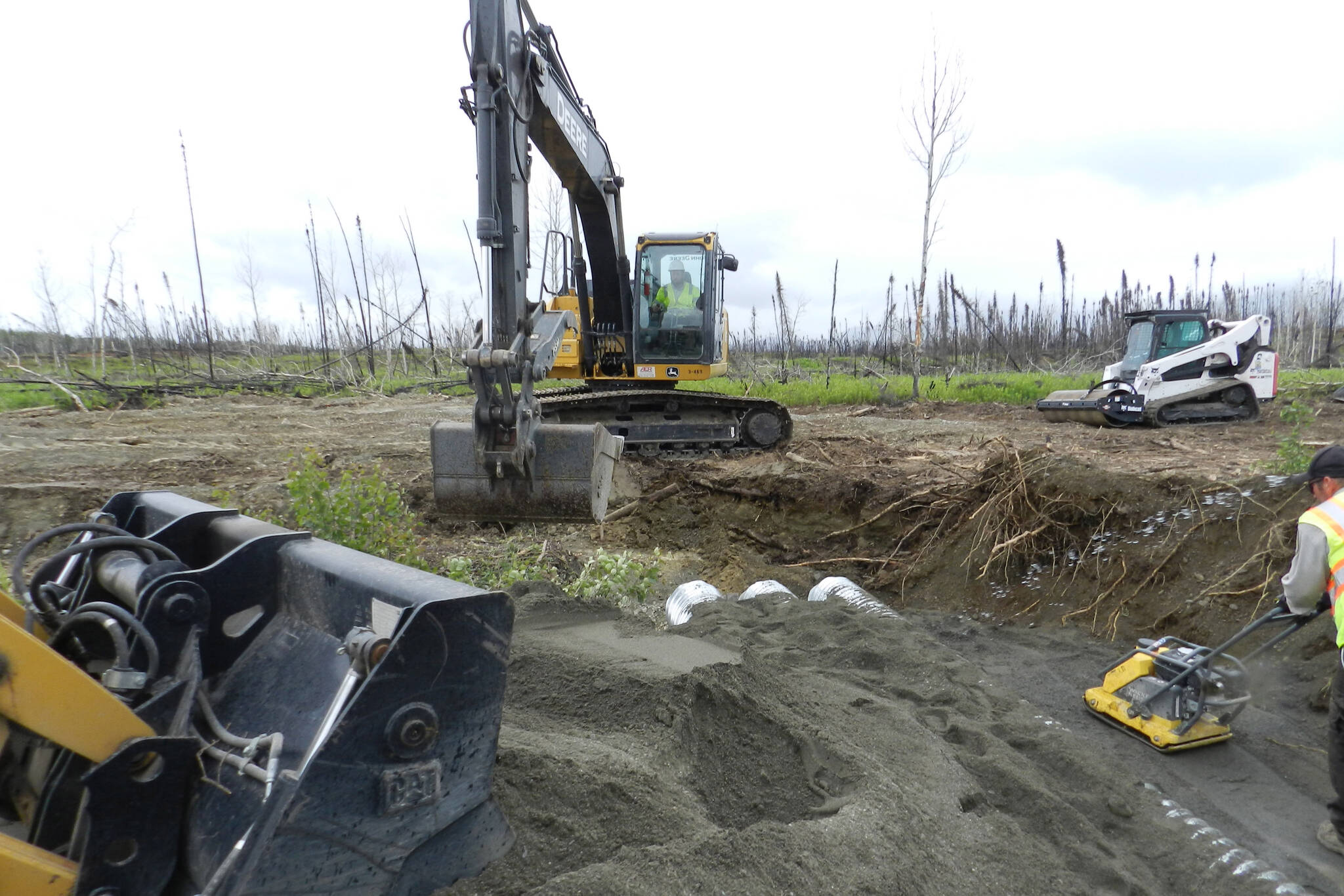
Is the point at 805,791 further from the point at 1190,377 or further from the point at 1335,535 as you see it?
the point at 1190,377

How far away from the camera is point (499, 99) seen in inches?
187

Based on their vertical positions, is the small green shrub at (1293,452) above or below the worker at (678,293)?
below

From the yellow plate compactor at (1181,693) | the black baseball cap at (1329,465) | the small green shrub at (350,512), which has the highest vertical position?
the black baseball cap at (1329,465)

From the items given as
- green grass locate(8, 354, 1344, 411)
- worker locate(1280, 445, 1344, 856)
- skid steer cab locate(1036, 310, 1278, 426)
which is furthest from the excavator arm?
skid steer cab locate(1036, 310, 1278, 426)

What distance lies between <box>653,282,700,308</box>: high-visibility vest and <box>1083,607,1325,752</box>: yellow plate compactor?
24.6 ft

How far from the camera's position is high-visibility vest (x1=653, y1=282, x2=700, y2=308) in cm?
1058

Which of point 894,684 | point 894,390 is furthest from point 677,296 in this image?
point 894,390

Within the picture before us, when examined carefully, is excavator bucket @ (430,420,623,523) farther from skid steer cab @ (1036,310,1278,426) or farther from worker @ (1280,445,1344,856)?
skid steer cab @ (1036,310,1278,426)

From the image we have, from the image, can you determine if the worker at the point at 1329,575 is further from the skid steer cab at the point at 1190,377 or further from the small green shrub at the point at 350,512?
the skid steer cab at the point at 1190,377

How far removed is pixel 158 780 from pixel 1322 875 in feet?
12.6

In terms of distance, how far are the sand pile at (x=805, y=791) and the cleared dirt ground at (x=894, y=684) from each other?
1 centimetres

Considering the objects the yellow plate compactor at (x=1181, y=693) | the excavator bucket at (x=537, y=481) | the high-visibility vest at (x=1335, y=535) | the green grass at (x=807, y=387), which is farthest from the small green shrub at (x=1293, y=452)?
the green grass at (x=807, y=387)

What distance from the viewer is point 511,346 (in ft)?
15.6

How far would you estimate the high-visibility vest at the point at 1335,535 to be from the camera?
3135 mm
